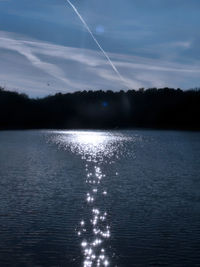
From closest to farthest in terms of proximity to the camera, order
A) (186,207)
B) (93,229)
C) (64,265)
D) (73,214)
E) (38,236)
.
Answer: (64,265) < (38,236) < (93,229) < (73,214) < (186,207)

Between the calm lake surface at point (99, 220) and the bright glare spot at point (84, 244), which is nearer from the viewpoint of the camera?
the calm lake surface at point (99, 220)

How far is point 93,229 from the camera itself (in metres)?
20.9

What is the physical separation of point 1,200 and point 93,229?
7707mm

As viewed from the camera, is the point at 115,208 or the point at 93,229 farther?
the point at 115,208

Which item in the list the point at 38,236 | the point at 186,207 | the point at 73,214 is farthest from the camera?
the point at 186,207

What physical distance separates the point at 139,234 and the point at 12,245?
562 centimetres

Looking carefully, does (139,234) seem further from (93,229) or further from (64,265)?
(64,265)

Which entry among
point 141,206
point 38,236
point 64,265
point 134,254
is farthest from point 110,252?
point 141,206

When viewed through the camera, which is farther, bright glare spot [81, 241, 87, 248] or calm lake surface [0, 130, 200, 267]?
bright glare spot [81, 241, 87, 248]

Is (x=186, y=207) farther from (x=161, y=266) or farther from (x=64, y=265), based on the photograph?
(x=64, y=265)

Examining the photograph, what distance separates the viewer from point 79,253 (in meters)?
17.6

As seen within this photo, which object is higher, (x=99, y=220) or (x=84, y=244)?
(x=99, y=220)

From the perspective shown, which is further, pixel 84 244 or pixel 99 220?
pixel 99 220

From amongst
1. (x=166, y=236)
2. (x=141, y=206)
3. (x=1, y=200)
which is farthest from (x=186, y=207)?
(x=1, y=200)
